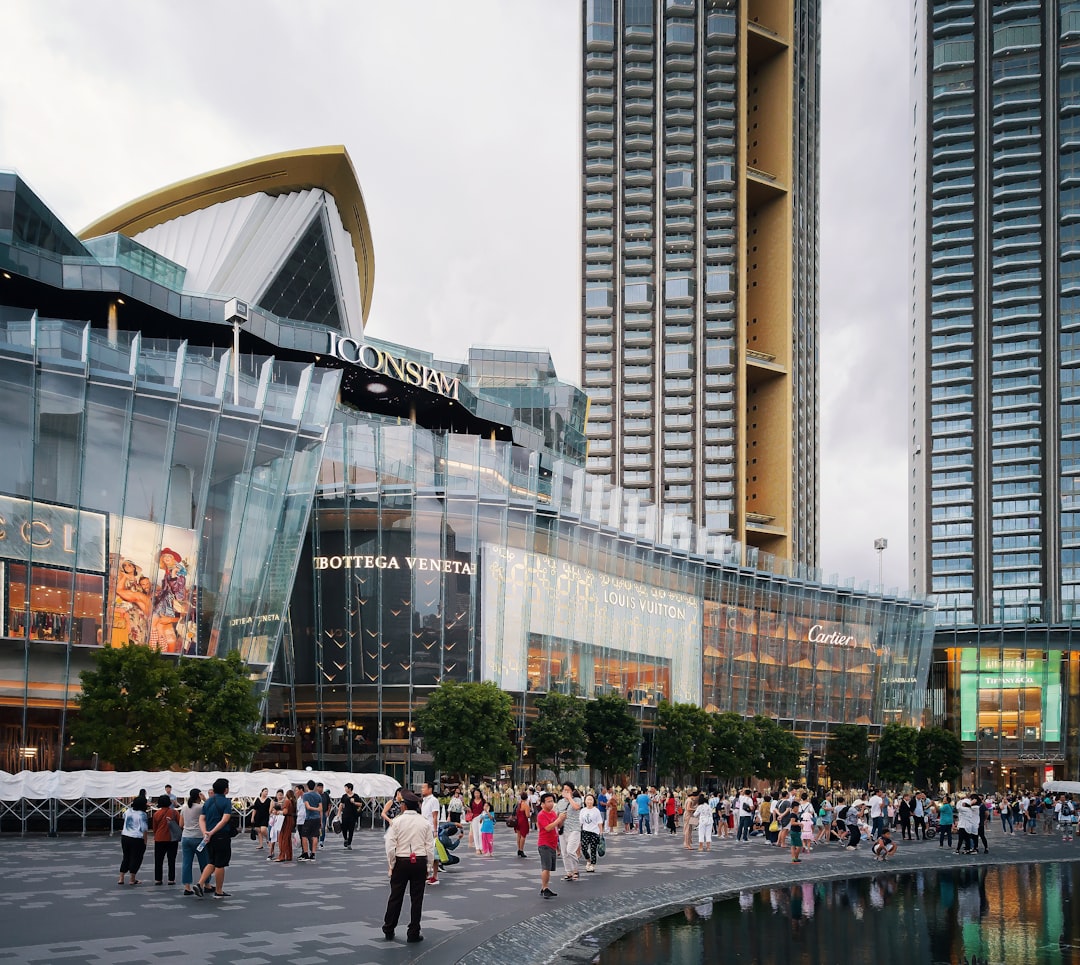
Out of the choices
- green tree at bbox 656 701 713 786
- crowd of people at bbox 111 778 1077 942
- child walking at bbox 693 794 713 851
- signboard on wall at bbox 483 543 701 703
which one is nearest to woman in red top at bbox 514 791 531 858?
crowd of people at bbox 111 778 1077 942

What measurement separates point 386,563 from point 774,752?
28.8m

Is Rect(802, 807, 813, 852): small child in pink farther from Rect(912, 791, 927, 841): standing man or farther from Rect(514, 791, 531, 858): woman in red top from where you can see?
Rect(912, 791, 927, 841): standing man

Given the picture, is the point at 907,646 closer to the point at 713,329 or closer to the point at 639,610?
the point at 639,610

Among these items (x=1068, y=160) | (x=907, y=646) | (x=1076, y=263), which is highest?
(x=1068, y=160)

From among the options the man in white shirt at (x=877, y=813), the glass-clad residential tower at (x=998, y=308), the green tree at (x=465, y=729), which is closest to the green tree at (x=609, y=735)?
the green tree at (x=465, y=729)

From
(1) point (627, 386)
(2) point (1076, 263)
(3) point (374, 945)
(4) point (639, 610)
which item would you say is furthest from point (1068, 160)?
(3) point (374, 945)

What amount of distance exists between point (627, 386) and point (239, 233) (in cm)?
6024

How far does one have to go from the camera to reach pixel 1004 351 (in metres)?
150

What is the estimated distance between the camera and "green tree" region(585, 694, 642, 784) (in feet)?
194

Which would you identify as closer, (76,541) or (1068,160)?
(76,541)

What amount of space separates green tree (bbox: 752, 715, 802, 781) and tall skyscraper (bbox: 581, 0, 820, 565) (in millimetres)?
54696

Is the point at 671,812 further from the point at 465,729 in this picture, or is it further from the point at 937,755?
the point at 937,755

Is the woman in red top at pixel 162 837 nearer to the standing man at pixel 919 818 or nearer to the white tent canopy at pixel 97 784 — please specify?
the white tent canopy at pixel 97 784

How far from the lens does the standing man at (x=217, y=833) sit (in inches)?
751
